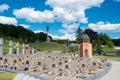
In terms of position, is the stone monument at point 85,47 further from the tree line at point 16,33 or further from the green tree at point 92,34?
the tree line at point 16,33

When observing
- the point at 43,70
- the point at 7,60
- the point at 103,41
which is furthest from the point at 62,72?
the point at 103,41

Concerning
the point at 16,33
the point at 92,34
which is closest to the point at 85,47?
the point at 92,34

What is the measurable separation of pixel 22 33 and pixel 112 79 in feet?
315

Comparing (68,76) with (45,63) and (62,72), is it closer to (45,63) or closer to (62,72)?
(62,72)

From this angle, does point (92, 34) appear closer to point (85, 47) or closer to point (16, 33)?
point (16, 33)

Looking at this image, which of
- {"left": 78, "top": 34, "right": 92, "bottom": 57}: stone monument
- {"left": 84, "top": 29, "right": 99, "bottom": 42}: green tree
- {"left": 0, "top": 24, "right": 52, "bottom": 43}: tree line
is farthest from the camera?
{"left": 0, "top": 24, "right": 52, "bottom": 43}: tree line

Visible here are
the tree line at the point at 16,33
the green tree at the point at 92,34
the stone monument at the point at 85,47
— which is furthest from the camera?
the tree line at the point at 16,33

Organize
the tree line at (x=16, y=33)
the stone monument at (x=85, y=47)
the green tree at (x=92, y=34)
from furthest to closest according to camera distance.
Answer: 1. the tree line at (x=16, y=33)
2. the green tree at (x=92, y=34)
3. the stone monument at (x=85, y=47)

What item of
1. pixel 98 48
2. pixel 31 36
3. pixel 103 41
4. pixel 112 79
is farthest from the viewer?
pixel 31 36

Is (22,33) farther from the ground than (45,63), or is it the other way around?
(22,33)

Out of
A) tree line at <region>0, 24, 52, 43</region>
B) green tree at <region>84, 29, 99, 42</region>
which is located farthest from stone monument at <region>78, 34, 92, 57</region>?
tree line at <region>0, 24, 52, 43</region>

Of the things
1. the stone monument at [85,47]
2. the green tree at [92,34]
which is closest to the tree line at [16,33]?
the green tree at [92,34]

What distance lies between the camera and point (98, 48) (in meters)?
73.2

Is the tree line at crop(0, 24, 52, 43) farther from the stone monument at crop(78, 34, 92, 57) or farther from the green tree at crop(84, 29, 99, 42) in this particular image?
the stone monument at crop(78, 34, 92, 57)
